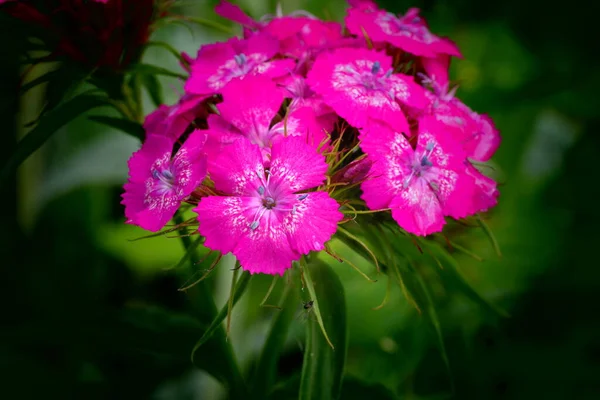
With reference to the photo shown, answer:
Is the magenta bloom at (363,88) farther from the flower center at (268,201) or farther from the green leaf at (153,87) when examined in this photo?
the green leaf at (153,87)

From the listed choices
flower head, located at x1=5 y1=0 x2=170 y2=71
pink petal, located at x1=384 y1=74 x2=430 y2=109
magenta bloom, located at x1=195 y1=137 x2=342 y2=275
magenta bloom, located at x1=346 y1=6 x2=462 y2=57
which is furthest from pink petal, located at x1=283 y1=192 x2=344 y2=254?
flower head, located at x1=5 y1=0 x2=170 y2=71

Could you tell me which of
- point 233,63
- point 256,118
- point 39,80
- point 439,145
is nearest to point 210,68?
point 233,63

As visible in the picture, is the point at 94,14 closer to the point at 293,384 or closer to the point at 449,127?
the point at 449,127

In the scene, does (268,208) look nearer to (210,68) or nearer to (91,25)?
(210,68)

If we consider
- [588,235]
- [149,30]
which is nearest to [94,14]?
[149,30]

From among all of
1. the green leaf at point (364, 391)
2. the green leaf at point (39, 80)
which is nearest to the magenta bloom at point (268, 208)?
the green leaf at point (39, 80)

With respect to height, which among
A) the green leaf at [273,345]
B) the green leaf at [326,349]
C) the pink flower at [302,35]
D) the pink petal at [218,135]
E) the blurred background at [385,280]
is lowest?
the blurred background at [385,280]

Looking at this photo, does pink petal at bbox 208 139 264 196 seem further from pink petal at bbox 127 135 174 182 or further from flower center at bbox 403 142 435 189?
flower center at bbox 403 142 435 189
